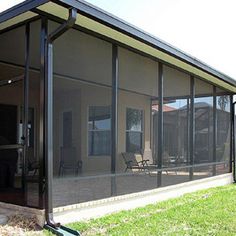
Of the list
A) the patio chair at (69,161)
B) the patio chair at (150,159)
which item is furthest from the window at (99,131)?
the patio chair at (150,159)

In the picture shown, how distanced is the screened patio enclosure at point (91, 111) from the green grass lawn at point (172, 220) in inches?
21.5

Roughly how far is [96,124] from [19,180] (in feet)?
6.52

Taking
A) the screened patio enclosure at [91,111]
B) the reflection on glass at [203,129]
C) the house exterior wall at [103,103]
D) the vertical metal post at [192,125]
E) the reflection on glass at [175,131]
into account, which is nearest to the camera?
the screened patio enclosure at [91,111]

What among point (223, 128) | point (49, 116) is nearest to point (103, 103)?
point (49, 116)

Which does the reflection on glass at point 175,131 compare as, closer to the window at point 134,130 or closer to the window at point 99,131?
the window at point 134,130

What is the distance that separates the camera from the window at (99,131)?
671cm

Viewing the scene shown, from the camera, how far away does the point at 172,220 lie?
5641 millimetres

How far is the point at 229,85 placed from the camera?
35.7 feet

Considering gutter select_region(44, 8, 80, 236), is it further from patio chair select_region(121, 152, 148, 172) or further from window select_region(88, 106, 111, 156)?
patio chair select_region(121, 152, 148, 172)

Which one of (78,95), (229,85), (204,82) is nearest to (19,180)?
(78,95)

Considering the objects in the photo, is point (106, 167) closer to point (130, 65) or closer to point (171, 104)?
point (130, 65)

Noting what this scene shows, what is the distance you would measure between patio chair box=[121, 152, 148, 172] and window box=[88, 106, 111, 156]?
62cm

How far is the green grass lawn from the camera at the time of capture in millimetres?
4961

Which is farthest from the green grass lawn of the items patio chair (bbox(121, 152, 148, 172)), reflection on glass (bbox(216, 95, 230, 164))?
reflection on glass (bbox(216, 95, 230, 164))
